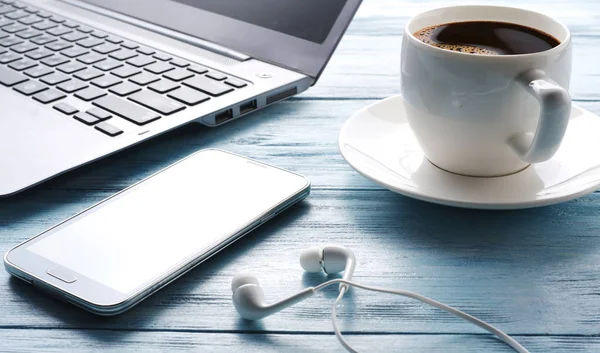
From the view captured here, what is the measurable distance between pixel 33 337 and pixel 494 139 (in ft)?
1.13

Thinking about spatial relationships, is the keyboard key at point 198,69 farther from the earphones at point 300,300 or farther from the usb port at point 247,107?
the earphones at point 300,300

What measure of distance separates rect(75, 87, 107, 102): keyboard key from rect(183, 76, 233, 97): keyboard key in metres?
0.08

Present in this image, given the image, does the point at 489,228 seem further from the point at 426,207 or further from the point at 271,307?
the point at 271,307

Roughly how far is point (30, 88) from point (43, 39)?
17 centimetres

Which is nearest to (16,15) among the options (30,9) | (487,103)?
(30,9)

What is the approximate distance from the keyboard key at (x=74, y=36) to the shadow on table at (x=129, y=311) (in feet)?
1.53

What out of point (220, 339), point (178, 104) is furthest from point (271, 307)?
point (178, 104)

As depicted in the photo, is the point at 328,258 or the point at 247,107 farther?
the point at 247,107

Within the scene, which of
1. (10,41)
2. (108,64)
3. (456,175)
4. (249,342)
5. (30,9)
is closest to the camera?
(249,342)

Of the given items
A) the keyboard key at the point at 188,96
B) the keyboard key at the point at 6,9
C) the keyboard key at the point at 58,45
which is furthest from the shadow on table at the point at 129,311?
the keyboard key at the point at 6,9

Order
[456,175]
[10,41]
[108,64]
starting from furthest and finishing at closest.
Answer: [10,41] < [108,64] < [456,175]

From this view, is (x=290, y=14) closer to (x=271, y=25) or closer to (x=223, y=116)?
(x=271, y=25)

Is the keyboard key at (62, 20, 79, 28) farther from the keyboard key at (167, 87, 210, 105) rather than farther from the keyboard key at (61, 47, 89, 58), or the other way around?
the keyboard key at (167, 87, 210, 105)

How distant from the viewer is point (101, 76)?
725 millimetres
